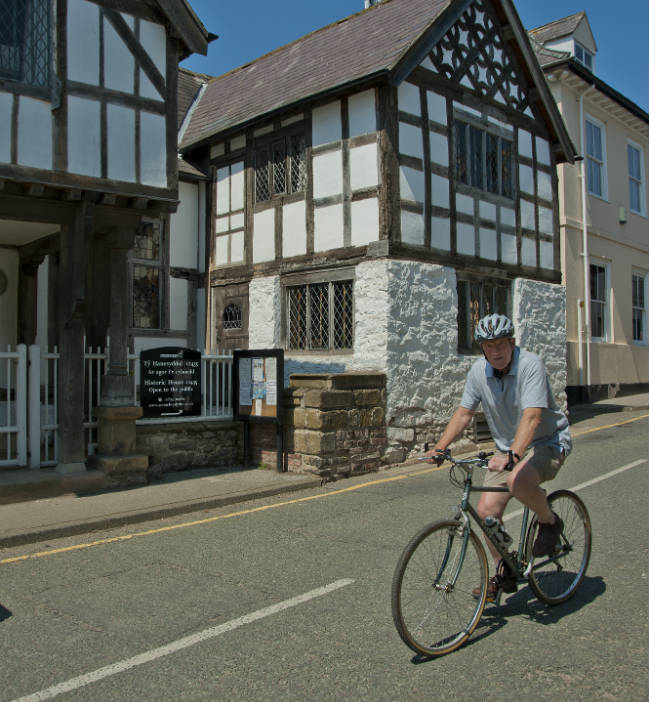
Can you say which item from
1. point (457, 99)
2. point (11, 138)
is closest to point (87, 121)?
point (11, 138)

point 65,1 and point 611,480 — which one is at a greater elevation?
point 65,1

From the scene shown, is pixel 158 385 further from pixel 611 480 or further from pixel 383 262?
pixel 611 480

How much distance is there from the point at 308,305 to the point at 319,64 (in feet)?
15.7

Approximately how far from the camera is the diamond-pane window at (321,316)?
1238 centimetres

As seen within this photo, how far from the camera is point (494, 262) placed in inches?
550

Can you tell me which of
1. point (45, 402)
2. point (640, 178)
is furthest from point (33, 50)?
point (640, 178)

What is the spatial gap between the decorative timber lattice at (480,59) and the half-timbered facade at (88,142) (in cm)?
530

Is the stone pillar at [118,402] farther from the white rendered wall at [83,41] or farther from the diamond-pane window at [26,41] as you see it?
the diamond-pane window at [26,41]

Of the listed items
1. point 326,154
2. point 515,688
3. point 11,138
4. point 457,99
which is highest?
point 457,99

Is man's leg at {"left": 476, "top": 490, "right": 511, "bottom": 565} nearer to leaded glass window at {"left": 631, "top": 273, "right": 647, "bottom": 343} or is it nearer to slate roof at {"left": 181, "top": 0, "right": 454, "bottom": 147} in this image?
slate roof at {"left": 181, "top": 0, "right": 454, "bottom": 147}

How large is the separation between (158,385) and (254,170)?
19.6 ft

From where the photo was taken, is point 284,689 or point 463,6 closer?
point 284,689

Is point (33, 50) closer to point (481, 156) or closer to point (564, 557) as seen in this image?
point (564, 557)

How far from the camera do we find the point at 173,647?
161 inches
